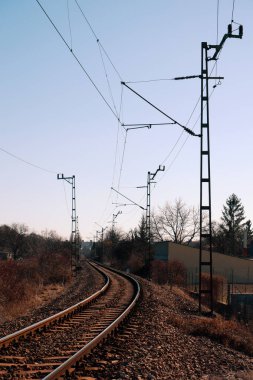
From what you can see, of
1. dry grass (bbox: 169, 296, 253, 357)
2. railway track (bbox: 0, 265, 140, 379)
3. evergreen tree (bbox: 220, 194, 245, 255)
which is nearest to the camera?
railway track (bbox: 0, 265, 140, 379)

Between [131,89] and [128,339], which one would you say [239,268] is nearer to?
[131,89]

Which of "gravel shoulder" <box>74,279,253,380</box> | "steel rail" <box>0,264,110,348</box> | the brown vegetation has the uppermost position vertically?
the brown vegetation

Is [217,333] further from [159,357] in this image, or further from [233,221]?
[233,221]

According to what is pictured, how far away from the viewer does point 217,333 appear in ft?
49.4

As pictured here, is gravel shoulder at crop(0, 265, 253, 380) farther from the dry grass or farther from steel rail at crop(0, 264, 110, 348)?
steel rail at crop(0, 264, 110, 348)

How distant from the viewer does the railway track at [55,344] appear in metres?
8.88

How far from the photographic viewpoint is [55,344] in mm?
11609

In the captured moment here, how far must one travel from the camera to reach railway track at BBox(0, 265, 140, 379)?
8.88 meters

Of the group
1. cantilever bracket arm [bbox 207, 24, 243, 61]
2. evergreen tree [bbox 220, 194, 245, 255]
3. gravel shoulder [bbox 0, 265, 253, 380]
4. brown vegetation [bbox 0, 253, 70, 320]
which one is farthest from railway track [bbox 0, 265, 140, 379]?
evergreen tree [bbox 220, 194, 245, 255]

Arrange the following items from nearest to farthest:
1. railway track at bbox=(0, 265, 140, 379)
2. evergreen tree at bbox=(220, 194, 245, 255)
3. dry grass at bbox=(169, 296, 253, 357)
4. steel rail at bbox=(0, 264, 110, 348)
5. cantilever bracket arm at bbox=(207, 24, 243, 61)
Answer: railway track at bbox=(0, 265, 140, 379) < steel rail at bbox=(0, 264, 110, 348) < dry grass at bbox=(169, 296, 253, 357) < cantilever bracket arm at bbox=(207, 24, 243, 61) < evergreen tree at bbox=(220, 194, 245, 255)

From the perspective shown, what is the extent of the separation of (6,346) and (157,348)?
3.24m

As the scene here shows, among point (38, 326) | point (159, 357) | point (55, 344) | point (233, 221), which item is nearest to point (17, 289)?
point (38, 326)

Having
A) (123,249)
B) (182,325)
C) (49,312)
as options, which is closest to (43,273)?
(49,312)

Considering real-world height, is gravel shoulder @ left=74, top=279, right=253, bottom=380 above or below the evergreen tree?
below
